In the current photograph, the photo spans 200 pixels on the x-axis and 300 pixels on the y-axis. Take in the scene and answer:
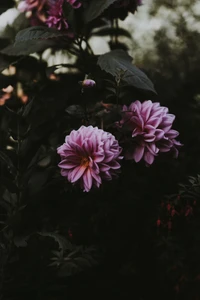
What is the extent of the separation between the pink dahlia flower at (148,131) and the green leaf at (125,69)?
0.07 metres

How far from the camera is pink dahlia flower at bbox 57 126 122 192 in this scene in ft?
3.59

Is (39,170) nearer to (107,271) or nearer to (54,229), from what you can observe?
(54,229)

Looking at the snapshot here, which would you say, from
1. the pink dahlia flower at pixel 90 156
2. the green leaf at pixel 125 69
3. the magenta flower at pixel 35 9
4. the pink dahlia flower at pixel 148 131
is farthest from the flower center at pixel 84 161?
the magenta flower at pixel 35 9

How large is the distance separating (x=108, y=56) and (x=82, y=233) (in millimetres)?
506

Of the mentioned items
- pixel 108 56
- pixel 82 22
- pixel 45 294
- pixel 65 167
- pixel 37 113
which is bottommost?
pixel 45 294

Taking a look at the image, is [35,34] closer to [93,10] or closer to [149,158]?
[93,10]

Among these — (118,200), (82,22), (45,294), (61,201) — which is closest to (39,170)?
(61,201)

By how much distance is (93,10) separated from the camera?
1436 mm

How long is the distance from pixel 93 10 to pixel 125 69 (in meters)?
0.27

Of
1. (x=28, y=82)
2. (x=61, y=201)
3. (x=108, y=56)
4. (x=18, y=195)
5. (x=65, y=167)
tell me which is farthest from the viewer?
(x=28, y=82)

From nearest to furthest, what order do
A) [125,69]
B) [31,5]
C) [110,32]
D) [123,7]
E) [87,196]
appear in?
[125,69] < [87,196] < [123,7] < [31,5] < [110,32]

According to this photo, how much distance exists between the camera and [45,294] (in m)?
1.28

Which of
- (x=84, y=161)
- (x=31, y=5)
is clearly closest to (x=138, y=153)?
(x=84, y=161)

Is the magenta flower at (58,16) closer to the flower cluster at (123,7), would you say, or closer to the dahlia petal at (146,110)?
the flower cluster at (123,7)
